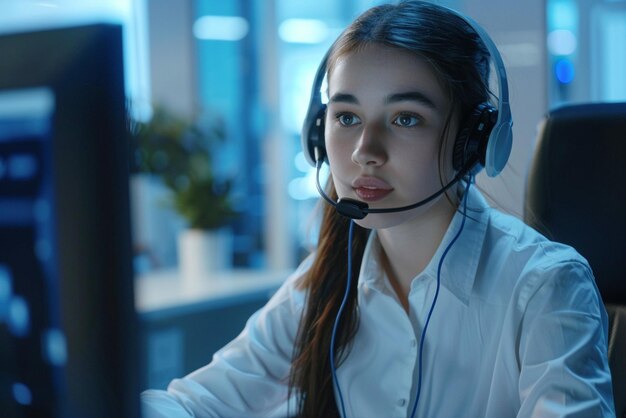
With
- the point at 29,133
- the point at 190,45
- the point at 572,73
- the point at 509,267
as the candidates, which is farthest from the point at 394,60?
the point at 190,45

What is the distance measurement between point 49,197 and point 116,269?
0.06 metres

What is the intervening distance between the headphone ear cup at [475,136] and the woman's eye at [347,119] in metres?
0.13

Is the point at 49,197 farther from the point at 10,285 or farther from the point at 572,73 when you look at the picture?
the point at 572,73

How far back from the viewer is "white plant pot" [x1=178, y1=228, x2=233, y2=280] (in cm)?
265

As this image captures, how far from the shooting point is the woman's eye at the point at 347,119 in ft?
3.07

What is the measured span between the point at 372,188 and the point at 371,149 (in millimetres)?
50

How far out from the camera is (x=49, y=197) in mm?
401

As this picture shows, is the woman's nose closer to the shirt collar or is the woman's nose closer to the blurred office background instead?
the shirt collar

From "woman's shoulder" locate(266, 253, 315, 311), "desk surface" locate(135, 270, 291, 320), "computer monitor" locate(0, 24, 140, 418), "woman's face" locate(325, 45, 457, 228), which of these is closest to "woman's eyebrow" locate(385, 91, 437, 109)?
"woman's face" locate(325, 45, 457, 228)

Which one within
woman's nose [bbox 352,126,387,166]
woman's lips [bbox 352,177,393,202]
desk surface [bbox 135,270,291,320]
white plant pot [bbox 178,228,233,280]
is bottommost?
desk surface [bbox 135,270,291,320]

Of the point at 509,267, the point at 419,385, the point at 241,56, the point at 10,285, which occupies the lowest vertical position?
the point at 419,385

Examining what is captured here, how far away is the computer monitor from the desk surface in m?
1.72

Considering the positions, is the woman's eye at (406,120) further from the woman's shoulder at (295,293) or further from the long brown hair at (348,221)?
the woman's shoulder at (295,293)

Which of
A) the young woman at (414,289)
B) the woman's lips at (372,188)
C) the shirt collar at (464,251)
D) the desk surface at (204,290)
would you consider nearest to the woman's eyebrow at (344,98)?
the young woman at (414,289)
